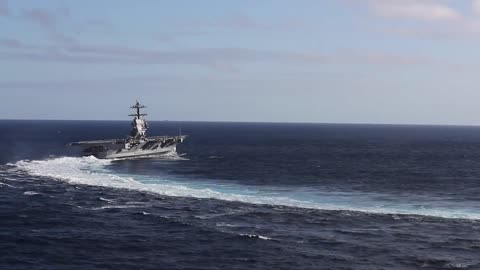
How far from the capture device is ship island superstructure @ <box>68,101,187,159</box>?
459 feet

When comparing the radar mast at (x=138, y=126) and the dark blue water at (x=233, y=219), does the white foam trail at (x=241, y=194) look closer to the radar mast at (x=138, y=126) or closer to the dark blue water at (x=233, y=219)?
the dark blue water at (x=233, y=219)

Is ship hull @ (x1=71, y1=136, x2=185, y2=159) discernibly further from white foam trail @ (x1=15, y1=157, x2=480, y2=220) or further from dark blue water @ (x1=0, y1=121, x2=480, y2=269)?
dark blue water @ (x1=0, y1=121, x2=480, y2=269)

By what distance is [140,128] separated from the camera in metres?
157

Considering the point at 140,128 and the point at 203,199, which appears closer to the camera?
the point at 203,199

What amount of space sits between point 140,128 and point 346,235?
105943 millimetres

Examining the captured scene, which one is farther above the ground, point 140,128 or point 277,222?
point 140,128

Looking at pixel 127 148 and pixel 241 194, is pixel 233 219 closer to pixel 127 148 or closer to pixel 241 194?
pixel 241 194

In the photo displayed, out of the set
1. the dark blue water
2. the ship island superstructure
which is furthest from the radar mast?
the dark blue water

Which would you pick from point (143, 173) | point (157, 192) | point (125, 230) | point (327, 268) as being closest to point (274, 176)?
point (143, 173)

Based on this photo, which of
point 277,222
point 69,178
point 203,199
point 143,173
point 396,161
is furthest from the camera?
point 396,161

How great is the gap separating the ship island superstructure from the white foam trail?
22.1 m

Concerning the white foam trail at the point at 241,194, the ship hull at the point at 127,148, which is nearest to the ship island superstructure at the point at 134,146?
the ship hull at the point at 127,148

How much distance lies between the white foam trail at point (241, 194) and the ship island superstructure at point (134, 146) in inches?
869

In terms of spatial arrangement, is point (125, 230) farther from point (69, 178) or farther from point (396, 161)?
point (396, 161)
